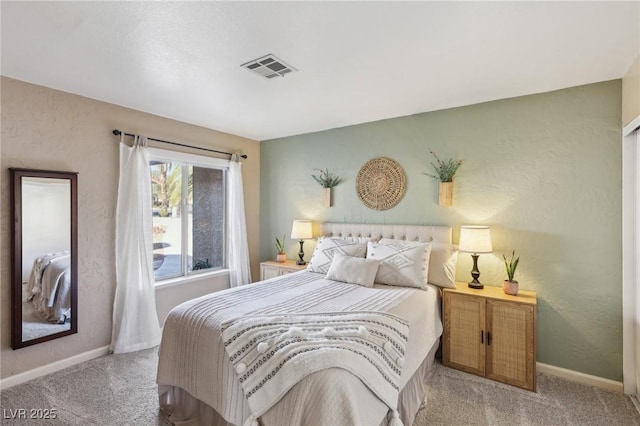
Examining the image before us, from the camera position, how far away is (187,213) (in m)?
3.92

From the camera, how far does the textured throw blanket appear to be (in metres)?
1.46

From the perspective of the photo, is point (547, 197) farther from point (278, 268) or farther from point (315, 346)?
point (278, 268)

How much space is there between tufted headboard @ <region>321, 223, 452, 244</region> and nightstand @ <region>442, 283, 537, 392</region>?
24.0 inches

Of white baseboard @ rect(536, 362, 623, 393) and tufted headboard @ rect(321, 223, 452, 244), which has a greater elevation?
tufted headboard @ rect(321, 223, 452, 244)

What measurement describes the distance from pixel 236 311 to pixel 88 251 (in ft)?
6.41

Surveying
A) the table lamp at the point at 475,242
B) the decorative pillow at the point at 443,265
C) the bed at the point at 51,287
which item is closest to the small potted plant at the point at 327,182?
the decorative pillow at the point at 443,265

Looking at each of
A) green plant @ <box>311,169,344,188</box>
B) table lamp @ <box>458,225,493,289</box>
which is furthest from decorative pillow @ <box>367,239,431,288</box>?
green plant @ <box>311,169,344,188</box>

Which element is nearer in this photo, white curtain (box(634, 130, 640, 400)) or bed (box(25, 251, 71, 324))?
white curtain (box(634, 130, 640, 400))

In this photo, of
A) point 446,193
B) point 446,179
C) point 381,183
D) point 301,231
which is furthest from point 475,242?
point 301,231

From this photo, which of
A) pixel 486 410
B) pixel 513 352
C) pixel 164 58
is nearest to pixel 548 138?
pixel 513 352

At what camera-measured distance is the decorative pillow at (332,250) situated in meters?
3.33

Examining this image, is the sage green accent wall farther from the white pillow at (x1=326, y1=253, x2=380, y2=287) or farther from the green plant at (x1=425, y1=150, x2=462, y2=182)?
the white pillow at (x1=326, y1=253, x2=380, y2=287)

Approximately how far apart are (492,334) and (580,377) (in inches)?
32.3

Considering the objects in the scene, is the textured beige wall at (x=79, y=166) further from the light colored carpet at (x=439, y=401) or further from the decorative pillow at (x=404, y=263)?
the decorative pillow at (x=404, y=263)
